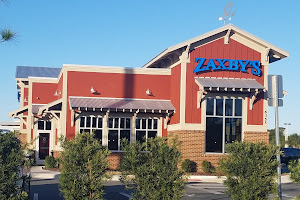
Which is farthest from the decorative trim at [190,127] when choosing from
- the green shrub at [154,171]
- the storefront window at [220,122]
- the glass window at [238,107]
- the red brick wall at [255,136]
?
the green shrub at [154,171]

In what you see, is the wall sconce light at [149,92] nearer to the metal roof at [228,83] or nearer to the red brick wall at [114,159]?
the metal roof at [228,83]

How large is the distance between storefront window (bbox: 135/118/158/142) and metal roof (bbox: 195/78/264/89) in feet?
12.0

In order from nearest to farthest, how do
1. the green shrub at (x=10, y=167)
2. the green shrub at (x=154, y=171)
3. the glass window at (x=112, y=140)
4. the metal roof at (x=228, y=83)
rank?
the green shrub at (x=10, y=167) → the green shrub at (x=154, y=171) → the metal roof at (x=228, y=83) → the glass window at (x=112, y=140)

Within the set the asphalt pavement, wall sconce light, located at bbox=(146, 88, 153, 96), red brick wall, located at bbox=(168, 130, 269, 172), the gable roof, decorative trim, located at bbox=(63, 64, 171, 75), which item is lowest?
the asphalt pavement

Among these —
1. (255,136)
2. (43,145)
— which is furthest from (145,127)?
(43,145)

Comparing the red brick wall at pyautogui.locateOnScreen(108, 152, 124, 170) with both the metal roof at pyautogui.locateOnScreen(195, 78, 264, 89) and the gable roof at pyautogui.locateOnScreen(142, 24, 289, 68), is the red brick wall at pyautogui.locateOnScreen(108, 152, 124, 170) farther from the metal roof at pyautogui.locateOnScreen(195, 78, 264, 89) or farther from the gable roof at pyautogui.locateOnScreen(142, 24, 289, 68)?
the gable roof at pyautogui.locateOnScreen(142, 24, 289, 68)

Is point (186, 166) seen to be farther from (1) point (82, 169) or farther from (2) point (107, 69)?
(1) point (82, 169)

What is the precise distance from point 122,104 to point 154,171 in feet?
49.1

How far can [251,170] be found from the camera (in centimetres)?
1172

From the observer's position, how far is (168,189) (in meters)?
11.1

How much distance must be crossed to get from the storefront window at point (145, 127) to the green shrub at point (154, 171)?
14898 mm

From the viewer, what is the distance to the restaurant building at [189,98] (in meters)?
25.6

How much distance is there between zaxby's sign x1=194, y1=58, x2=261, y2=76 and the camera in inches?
1018

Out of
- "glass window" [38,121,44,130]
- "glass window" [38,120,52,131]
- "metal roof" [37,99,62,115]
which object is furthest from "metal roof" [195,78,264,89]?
"glass window" [38,121,44,130]
